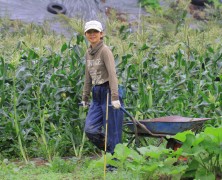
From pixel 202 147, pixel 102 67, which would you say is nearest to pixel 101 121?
pixel 102 67

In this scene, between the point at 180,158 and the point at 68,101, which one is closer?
the point at 180,158

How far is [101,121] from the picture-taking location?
6.19 meters

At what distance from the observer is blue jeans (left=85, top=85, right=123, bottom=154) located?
6.08 meters

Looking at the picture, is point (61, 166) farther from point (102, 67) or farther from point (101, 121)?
point (102, 67)

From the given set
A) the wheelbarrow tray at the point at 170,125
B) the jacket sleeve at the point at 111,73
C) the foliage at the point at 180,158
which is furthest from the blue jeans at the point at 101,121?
the foliage at the point at 180,158

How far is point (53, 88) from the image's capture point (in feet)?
24.0

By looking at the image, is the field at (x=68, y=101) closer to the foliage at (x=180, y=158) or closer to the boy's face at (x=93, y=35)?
the foliage at (x=180, y=158)

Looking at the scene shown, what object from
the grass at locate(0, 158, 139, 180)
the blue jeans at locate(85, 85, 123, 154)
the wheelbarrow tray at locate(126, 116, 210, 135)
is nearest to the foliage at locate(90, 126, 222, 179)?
the wheelbarrow tray at locate(126, 116, 210, 135)

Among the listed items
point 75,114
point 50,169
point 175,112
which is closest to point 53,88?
point 75,114

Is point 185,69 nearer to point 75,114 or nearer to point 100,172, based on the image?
point 75,114

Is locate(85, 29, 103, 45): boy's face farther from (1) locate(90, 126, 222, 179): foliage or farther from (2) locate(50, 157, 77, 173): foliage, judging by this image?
(2) locate(50, 157, 77, 173): foliage

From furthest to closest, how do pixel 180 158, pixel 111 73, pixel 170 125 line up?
pixel 111 73 < pixel 170 125 < pixel 180 158

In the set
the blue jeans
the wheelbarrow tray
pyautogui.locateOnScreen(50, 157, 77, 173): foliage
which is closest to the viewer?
the wheelbarrow tray

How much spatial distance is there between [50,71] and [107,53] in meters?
2.15
